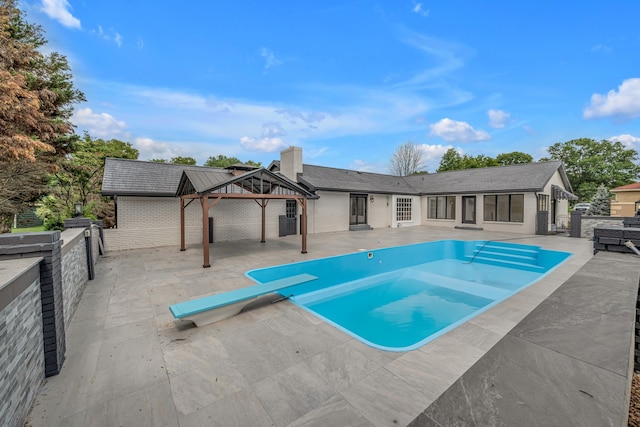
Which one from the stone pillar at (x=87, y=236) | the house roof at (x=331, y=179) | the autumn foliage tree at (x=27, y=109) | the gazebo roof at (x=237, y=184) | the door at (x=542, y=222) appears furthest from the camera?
the door at (x=542, y=222)

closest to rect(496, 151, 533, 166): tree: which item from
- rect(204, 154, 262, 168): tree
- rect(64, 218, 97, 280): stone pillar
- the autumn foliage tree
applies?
rect(204, 154, 262, 168): tree

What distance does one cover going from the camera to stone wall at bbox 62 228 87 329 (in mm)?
3917

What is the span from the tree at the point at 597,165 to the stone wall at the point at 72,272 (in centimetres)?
4194

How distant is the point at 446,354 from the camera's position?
3.10 m

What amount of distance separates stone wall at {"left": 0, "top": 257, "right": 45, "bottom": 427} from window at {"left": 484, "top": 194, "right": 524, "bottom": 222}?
18.3 meters

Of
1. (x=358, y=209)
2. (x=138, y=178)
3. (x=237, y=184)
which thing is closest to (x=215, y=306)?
(x=237, y=184)

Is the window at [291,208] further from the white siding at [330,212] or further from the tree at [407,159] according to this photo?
the tree at [407,159]

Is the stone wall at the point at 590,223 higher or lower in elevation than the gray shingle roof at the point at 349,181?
lower

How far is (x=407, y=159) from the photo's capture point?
3703cm

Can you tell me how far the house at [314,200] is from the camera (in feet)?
31.3

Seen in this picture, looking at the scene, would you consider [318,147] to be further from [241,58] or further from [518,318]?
[518,318]

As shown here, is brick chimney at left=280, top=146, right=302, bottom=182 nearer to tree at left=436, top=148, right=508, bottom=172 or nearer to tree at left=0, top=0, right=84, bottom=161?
tree at left=0, top=0, right=84, bottom=161

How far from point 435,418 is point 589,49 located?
56.3ft

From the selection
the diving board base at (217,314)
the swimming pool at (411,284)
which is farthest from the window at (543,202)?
the diving board base at (217,314)
